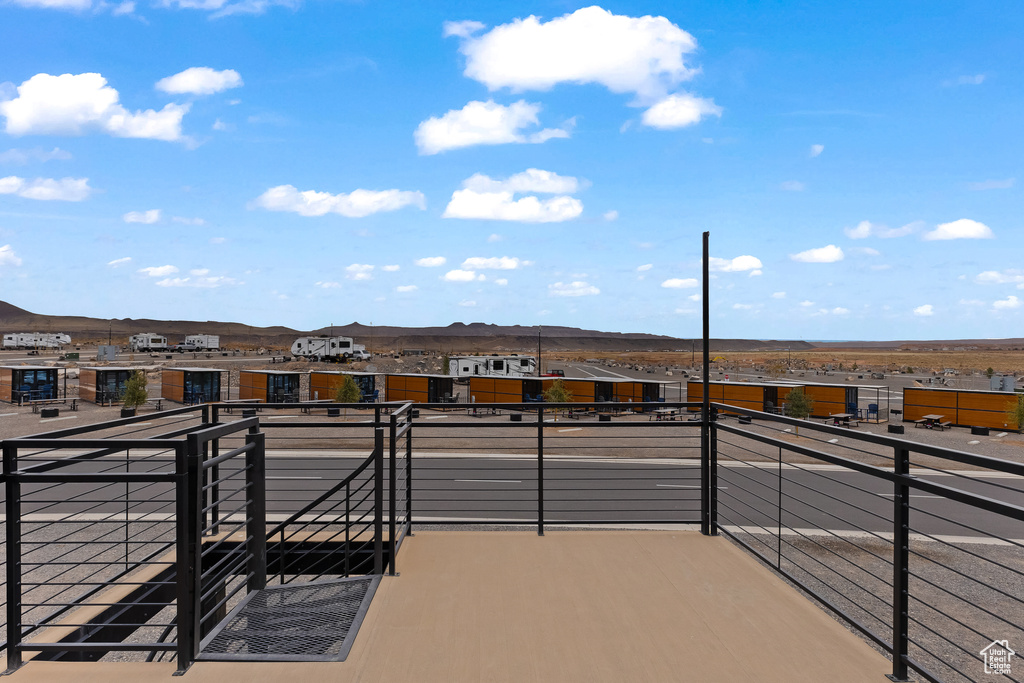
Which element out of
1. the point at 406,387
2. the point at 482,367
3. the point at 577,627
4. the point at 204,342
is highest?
the point at 204,342

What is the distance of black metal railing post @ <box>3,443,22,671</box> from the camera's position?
3.41m

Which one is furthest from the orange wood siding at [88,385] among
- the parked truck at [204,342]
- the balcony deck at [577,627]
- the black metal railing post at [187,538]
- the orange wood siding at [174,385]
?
the parked truck at [204,342]

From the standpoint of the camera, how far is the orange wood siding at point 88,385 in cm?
3759

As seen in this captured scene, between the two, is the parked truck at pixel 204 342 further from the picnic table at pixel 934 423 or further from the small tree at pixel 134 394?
the picnic table at pixel 934 423

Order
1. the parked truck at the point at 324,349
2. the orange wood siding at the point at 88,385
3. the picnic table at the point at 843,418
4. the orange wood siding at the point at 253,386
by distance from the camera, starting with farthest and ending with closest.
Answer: the parked truck at the point at 324,349
the orange wood siding at the point at 88,385
the orange wood siding at the point at 253,386
the picnic table at the point at 843,418

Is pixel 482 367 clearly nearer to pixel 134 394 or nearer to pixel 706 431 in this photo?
pixel 134 394

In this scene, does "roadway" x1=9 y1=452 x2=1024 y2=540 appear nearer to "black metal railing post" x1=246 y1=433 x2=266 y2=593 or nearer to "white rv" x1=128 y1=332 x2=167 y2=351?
"black metal railing post" x1=246 y1=433 x2=266 y2=593

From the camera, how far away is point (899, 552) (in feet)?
11.2

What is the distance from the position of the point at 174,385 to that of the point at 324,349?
41.2 metres

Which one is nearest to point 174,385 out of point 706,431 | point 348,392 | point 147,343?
point 348,392

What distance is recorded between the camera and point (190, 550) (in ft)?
11.6

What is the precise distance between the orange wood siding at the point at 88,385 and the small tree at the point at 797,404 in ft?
129

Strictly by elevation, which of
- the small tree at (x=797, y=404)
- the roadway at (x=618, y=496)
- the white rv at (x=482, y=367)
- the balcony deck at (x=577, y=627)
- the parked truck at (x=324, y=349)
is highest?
the parked truck at (x=324, y=349)

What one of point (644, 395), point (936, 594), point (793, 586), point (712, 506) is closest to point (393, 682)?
point (793, 586)
